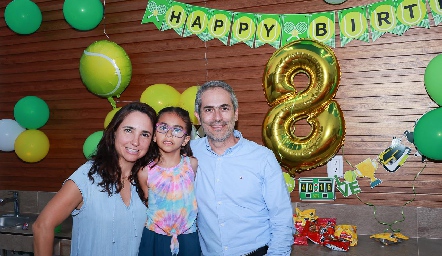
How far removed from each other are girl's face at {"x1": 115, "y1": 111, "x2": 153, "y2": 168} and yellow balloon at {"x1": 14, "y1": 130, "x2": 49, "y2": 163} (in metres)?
2.26

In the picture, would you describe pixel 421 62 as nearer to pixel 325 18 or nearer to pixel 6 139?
pixel 325 18

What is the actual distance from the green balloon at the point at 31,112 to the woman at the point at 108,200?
223 centimetres

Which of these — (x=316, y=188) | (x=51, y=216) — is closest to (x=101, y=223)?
(x=51, y=216)

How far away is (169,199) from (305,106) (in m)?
1.35

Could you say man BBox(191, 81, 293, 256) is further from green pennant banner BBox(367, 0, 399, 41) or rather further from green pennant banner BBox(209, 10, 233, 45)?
green pennant banner BBox(367, 0, 399, 41)

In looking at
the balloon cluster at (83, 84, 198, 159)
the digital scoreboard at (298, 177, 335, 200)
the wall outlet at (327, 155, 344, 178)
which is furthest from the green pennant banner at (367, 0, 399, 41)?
the balloon cluster at (83, 84, 198, 159)

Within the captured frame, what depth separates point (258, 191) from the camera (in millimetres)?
2051

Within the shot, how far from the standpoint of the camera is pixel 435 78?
2574mm

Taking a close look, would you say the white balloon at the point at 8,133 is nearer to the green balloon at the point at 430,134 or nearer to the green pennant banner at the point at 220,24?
the green pennant banner at the point at 220,24

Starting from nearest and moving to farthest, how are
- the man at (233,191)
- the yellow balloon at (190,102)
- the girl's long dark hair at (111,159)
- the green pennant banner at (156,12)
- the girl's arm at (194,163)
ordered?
the girl's long dark hair at (111,159)
the man at (233,191)
the girl's arm at (194,163)
the yellow balloon at (190,102)
the green pennant banner at (156,12)

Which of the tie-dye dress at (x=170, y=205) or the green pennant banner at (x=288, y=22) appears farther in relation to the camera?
the green pennant banner at (x=288, y=22)

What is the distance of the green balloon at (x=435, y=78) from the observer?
255 centimetres

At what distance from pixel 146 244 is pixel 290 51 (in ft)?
5.73

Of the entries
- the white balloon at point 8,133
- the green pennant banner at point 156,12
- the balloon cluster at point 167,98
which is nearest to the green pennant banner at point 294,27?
the balloon cluster at point 167,98
